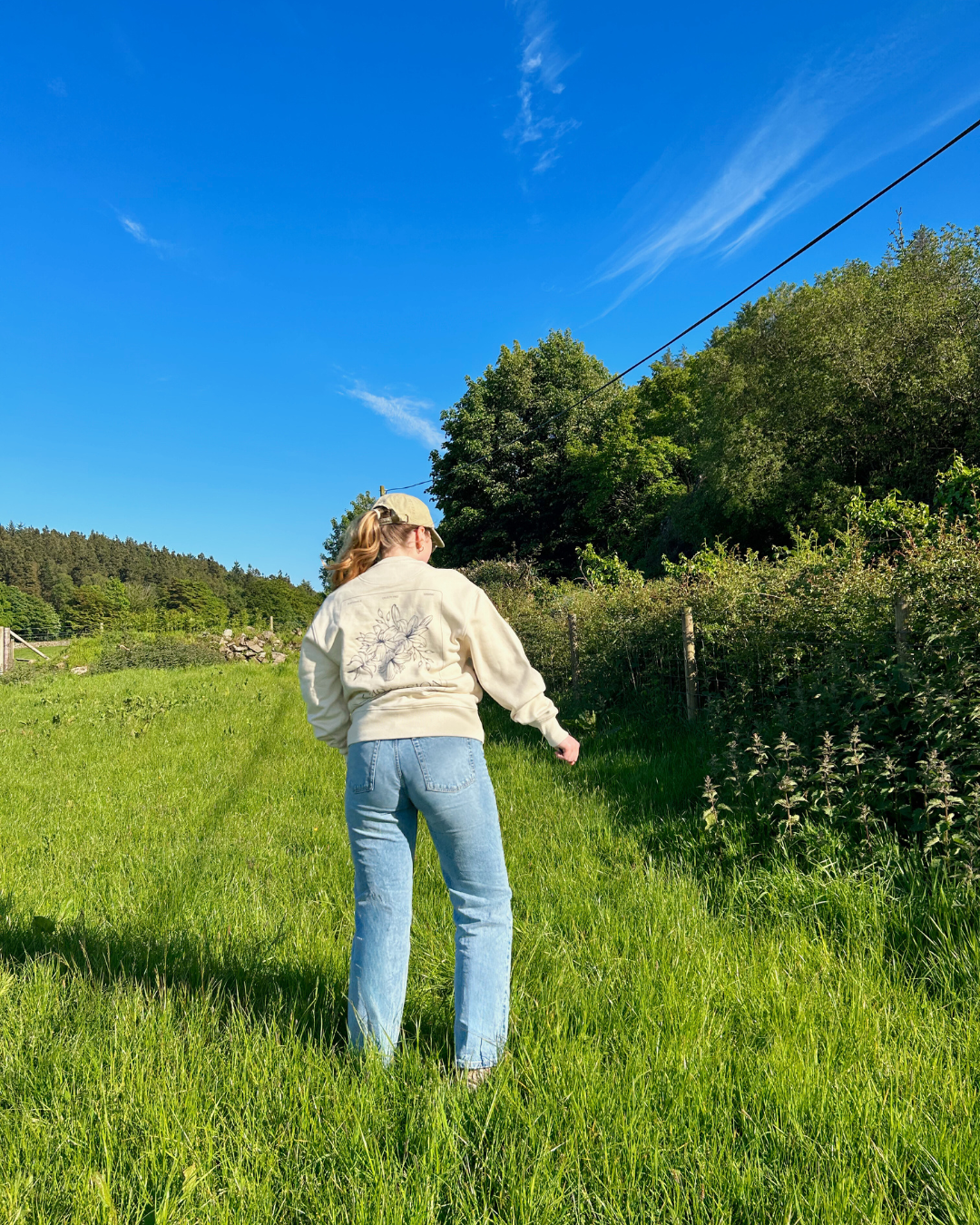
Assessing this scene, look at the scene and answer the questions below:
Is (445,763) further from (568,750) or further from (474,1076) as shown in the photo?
(474,1076)

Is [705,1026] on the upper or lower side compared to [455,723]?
lower

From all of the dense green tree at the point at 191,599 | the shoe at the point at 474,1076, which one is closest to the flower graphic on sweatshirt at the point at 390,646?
the shoe at the point at 474,1076

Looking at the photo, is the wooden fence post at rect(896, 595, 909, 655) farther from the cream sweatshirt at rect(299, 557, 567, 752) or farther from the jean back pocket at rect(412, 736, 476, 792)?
the jean back pocket at rect(412, 736, 476, 792)

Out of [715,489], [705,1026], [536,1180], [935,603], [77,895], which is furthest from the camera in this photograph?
[715,489]

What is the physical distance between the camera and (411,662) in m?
2.12

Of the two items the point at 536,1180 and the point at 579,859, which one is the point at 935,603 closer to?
the point at 579,859

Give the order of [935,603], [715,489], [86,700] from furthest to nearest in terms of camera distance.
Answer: [715,489]
[86,700]
[935,603]

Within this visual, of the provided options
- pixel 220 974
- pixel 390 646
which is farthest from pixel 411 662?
pixel 220 974

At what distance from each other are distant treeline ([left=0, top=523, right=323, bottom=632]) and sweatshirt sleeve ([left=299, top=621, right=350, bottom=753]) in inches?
2438

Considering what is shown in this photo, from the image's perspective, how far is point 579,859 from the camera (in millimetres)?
4234

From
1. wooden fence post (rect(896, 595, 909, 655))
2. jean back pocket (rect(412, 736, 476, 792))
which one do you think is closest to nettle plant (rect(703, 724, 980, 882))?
wooden fence post (rect(896, 595, 909, 655))

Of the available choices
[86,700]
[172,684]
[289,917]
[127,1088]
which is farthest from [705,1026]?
[172,684]

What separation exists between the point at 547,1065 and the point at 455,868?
27.6 inches

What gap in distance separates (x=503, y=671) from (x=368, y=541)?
2.19ft
